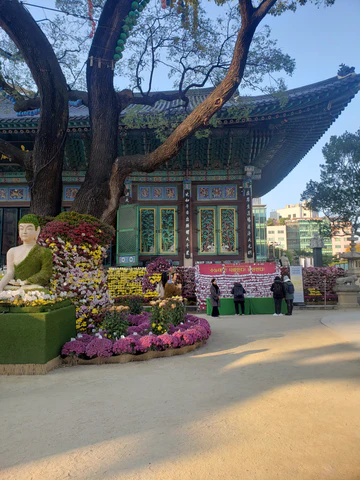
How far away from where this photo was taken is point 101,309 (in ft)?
21.1

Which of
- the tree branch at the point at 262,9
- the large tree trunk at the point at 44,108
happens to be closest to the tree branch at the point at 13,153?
the large tree trunk at the point at 44,108

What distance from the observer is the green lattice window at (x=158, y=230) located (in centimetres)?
1415

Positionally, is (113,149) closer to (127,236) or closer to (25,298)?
(25,298)

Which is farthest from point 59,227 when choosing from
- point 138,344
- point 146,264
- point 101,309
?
point 146,264

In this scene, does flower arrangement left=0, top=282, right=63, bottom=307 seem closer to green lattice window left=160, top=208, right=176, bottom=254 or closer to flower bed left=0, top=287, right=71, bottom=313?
flower bed left=0, top=287, right=71, bottom=313

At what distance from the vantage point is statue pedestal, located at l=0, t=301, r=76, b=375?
181 inches

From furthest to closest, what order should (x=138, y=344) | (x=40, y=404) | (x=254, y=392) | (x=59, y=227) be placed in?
(x=59, y=227) → (x=138, y=344) → (x=254, y=392) → (x=40, y=404)

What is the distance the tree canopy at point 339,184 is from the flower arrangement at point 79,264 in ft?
69.0

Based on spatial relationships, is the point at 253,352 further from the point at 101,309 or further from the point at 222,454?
the point at 222,454

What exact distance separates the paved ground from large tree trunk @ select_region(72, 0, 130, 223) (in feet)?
11.7

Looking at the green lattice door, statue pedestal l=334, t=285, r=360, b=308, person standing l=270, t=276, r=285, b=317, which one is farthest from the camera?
the green lattice door

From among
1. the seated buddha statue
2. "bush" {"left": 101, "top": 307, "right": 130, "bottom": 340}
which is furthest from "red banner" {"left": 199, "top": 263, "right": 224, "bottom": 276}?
the seated buddha statue

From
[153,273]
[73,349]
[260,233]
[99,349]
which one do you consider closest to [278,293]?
[153,273]

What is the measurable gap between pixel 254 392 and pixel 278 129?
10.9 metres
